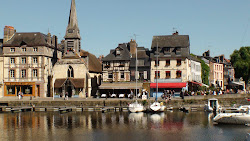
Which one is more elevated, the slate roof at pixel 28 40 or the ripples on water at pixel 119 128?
the slate roof at pixel 28 40

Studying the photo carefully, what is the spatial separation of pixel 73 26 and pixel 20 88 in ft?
50.4

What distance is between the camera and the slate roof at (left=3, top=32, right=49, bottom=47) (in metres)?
64.6

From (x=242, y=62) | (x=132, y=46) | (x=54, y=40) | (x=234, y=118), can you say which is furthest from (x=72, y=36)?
(x=242, y=62)

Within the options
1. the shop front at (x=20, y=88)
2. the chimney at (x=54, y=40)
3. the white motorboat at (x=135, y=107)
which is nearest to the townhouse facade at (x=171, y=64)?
the white motorboat at (x=135, y=107)

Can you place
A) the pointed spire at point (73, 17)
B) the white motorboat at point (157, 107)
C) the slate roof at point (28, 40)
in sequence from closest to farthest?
the white motorboat at point (157, 107)
the slate roof at point (28, 40)
the pointed spire at point (73, 17)

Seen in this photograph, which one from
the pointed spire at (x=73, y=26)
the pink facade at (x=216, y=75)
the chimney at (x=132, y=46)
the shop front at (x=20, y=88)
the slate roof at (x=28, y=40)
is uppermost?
the pointed spire at (x=73, y=26)

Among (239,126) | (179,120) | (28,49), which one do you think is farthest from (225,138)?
(28,49)

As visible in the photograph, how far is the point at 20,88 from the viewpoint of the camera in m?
64.2

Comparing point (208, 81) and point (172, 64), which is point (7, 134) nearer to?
point (172, 64)

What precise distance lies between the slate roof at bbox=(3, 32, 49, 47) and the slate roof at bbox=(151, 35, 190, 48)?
20750 mm

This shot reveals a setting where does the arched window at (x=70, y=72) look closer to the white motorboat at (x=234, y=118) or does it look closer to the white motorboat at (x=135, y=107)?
the white motorboat at (x=135, y=107)

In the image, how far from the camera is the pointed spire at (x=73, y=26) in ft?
218

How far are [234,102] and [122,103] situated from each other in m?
18.6

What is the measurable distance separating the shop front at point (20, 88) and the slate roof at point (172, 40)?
23.5m
